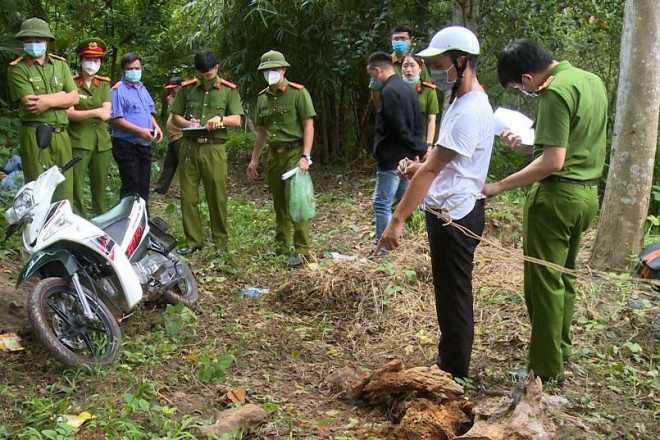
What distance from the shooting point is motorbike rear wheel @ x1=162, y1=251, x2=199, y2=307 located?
16.4ft

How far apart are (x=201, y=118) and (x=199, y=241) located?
3.90ft

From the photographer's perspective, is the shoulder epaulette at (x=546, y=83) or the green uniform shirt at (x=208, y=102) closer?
the shoulder epaulette at (x=546, y=83)

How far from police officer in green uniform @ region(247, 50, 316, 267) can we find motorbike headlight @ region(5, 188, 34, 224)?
9.05ft

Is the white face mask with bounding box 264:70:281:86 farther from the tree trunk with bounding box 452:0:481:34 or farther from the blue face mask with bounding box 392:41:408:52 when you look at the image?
the tree trunk with bounding box 452:0:481:34

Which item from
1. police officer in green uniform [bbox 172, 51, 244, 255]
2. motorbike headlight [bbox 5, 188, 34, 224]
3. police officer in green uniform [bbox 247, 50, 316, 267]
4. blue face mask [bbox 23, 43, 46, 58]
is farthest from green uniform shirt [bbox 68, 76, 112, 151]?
motorbike headlight [bbox 5, 188, 34, 224]

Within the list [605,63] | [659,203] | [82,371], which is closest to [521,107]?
[605,63]

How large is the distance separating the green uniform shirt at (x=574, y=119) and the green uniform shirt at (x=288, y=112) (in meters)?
3.15

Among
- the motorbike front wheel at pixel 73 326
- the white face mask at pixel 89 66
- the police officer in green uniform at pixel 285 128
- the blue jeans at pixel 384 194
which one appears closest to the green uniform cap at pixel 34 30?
the white face mask at pixel 89 66

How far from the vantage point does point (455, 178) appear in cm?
354

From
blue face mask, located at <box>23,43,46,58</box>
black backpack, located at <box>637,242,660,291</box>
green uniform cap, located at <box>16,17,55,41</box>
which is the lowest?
black backpack, located at <box>637,242,660,291</box>

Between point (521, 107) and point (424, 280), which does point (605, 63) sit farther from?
point (424, 280)

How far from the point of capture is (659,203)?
8703mm

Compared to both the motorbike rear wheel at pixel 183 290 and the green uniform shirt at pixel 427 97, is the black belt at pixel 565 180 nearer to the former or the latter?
the motorbike rear wheel at pixel 183 290

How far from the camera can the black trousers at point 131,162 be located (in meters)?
6.91
